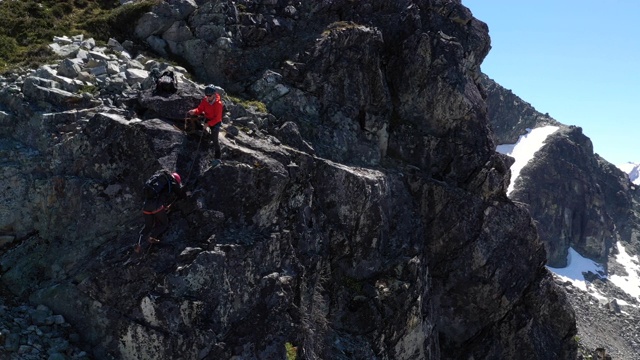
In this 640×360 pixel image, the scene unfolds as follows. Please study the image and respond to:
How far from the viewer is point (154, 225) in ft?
51.3

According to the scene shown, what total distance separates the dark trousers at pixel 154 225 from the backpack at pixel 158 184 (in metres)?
0.59

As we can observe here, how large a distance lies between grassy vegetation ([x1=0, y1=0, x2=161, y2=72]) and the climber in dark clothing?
10419 mm

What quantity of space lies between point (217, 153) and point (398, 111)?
15.3m

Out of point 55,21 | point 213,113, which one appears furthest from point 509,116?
point 213,113

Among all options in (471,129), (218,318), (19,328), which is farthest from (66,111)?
(471,129)

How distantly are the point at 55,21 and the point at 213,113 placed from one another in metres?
14.0

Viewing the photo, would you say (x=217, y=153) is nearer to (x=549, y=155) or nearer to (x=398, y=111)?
(x=398, y=111)

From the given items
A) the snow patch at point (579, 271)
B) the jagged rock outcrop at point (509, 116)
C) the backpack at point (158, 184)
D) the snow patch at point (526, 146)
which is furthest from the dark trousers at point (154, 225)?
the jagged rock outcrop at point (509, 116)

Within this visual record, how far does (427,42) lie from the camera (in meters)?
30.2

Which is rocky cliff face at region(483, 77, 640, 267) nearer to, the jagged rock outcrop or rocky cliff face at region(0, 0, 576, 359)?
the jagged rock outcrop

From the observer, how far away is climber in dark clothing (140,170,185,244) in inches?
605

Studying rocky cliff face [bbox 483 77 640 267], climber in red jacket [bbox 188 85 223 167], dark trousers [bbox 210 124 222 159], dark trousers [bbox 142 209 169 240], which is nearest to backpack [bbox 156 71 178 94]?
climber in red jacket [bbox 188 85 223 167]

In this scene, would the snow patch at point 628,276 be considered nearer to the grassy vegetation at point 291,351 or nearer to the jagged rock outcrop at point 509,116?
the jagged rock outcrop at point 509,116

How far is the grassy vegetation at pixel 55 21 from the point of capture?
23.0m
